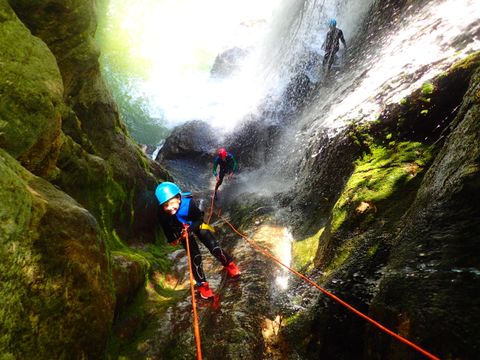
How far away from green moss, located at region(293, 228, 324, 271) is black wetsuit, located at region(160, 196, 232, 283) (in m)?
1.44

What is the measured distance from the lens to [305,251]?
21.9ft

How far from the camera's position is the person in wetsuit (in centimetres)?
563

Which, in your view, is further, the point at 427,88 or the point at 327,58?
the point at 327,58

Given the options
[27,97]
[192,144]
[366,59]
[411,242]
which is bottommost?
[411,242]

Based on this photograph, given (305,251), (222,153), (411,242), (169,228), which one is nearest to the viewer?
(411,242)

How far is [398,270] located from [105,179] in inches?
269

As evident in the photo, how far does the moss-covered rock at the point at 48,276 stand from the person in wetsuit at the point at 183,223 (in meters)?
1.36

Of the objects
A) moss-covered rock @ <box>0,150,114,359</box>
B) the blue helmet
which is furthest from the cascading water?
moss-covered rock @ <box>0,150,114,359</box>

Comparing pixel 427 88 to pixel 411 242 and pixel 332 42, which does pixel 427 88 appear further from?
pixel 332 42

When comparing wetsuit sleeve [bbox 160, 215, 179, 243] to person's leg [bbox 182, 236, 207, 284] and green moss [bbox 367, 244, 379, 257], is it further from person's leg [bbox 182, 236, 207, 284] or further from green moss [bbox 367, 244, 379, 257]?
green moss [bbox 367, 244, 379, 257]

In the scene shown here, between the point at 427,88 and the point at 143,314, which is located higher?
the point at 427,88

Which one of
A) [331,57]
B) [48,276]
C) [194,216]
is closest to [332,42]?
[331,57]

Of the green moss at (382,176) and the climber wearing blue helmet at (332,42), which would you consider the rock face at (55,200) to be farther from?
the climber wearing blue helmet at (332,42)

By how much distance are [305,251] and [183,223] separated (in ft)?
8.66
